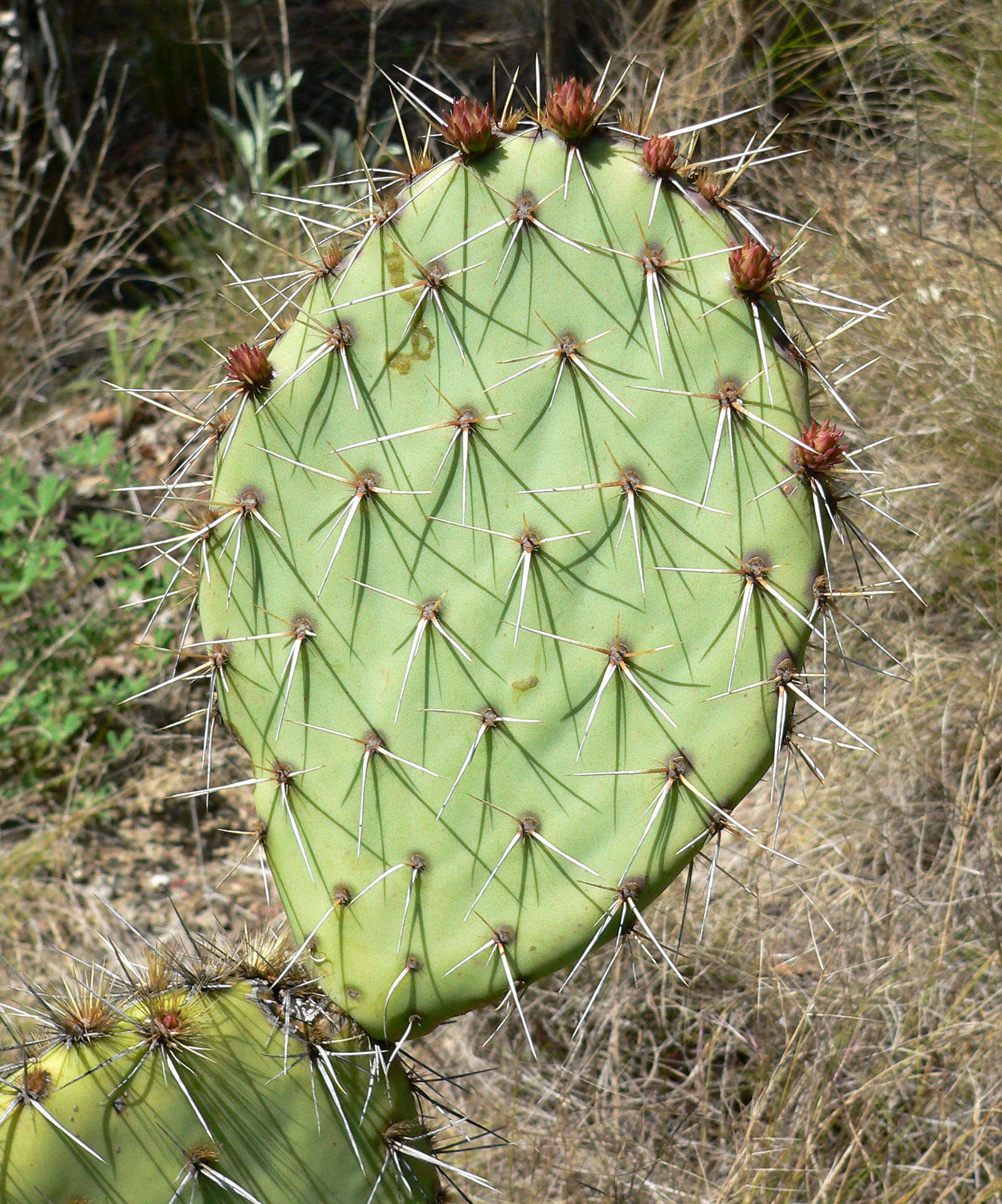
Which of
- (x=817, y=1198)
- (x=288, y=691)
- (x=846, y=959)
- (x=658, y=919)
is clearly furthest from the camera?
(x=658, y=919)

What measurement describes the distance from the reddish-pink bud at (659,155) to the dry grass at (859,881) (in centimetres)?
90

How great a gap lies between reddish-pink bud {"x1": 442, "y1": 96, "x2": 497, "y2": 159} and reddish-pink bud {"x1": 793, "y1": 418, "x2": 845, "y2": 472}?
46 centimetres

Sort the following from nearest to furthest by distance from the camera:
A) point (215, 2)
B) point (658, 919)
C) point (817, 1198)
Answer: point (817, 1198) < point (658, 919) < point (215, 2)

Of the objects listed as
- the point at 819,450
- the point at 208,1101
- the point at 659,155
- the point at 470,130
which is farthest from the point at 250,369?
the point at 208,1101

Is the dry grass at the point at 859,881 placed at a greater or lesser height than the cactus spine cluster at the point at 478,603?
lesser

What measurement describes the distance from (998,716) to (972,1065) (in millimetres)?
691

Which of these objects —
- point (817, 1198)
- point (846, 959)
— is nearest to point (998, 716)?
point (846, 959)

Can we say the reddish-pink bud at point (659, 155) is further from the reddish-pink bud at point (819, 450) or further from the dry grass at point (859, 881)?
the dry grass at point (859, 881)

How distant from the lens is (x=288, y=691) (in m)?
1.24

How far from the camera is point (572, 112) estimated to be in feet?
3.71

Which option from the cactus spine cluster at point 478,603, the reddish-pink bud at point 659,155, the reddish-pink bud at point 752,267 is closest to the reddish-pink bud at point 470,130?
the cactus spine cluster at point 478,603

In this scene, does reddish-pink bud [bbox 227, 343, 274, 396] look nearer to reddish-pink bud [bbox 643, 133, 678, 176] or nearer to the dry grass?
reddish-pink bud [bbox 643, 133, 678, 176]

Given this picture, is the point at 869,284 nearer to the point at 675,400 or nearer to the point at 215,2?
the point at 675,400

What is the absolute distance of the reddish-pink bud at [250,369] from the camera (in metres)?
1.20
